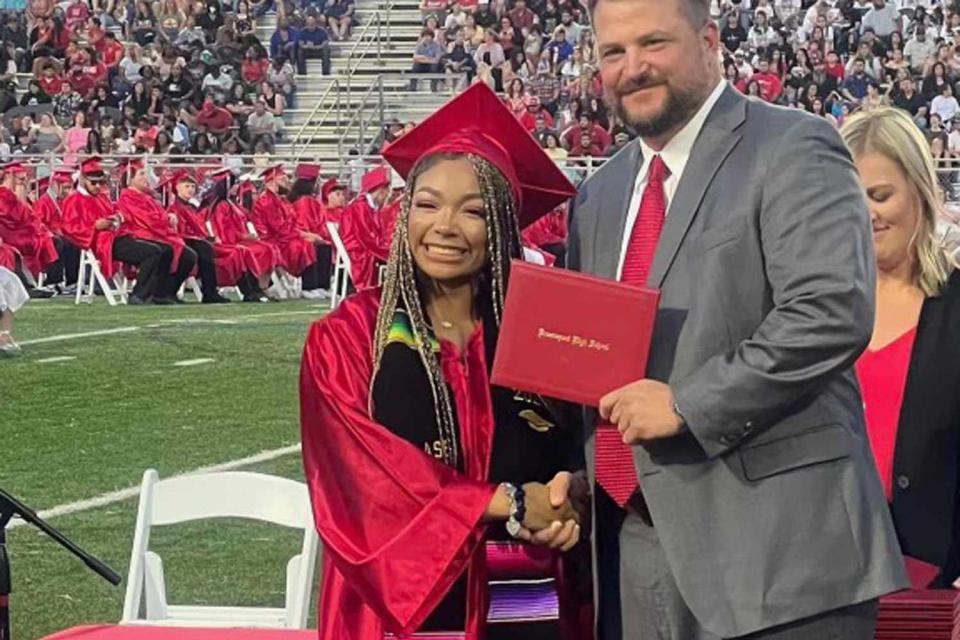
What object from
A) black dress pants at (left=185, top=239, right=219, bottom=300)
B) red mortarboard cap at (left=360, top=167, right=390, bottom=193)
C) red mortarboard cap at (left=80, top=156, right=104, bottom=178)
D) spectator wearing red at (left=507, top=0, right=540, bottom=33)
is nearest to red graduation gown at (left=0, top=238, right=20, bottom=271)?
red mortarboard cap at (left=80, top=156, right=104, bottom=178)

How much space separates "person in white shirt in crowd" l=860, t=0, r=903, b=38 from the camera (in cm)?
3553

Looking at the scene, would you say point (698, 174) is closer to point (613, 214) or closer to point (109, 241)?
point (613, 214)

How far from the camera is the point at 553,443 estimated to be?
3.42 metres

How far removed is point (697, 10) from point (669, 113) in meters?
0.17

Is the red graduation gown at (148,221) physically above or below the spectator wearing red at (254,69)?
below

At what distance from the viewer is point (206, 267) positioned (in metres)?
22.7

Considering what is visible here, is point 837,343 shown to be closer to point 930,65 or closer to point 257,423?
point 257,423

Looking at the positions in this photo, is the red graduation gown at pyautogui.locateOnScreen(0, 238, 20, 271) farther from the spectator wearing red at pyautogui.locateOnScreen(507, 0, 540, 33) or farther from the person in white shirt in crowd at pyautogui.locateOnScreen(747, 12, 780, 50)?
the person in white shirt in crowd at pyautogui.locateOnScreen(747, 12, 780, 50)

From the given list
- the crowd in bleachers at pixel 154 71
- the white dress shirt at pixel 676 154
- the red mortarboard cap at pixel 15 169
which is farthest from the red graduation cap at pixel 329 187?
the white dress shirt at pixel 676 154

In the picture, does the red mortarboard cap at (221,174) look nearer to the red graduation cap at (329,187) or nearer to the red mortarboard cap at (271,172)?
the red mortarboard cap at (271,172)

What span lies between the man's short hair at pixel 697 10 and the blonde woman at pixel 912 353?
0.95 meters

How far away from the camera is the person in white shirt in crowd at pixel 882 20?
35.5m

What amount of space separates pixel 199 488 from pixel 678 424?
2533 millimetres

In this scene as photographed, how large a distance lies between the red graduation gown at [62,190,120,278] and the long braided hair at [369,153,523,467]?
18.8 meters
